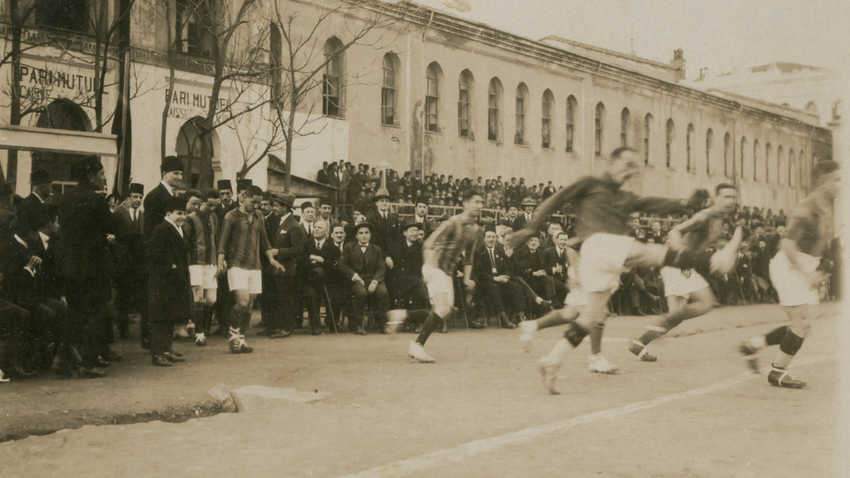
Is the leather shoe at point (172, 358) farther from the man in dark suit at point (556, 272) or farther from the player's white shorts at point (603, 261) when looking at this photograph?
the man in dark suit at point (556, 272)

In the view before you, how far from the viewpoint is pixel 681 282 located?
882cm

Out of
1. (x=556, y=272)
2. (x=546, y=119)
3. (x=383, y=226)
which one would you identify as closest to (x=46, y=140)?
(x=383, y=226)

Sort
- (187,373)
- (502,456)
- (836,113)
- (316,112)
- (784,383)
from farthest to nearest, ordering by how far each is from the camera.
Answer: (316,112) < (187,373) < (784,383) < (836,113) < (502,456)

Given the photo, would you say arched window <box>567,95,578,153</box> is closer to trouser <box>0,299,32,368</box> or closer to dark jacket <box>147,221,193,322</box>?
dark jacket <box>147,221,193,322</box>

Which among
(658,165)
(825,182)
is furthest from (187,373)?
(658,165)

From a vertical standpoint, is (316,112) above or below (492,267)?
above

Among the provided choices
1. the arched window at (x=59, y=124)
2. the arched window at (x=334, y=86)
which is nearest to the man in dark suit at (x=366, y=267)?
the arched window at (x=59, y=124)

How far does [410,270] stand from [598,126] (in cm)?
2177

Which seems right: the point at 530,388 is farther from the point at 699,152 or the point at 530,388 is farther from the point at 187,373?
the point at 699,152

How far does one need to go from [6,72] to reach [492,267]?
10.4 meters

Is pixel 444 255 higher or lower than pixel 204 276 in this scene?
higher

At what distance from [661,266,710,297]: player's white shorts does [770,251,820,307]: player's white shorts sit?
1.19 m

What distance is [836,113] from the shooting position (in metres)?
5.20

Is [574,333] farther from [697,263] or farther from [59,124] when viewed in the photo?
[59,124]
